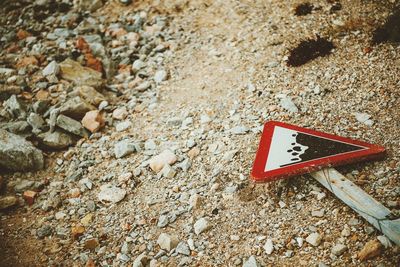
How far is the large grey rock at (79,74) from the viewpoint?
17.8ft

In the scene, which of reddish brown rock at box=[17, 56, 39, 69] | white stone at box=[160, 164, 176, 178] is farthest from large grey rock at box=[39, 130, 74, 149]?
reddish brown rock at box=[17, 56, 39, 69]

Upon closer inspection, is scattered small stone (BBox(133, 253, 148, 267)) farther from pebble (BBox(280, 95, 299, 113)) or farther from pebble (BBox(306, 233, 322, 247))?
pebble (BBox(280, 95, 299, 113))

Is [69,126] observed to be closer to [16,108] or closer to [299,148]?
[16,108]

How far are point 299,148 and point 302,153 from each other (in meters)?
0.08

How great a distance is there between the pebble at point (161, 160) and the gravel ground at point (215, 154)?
13mm

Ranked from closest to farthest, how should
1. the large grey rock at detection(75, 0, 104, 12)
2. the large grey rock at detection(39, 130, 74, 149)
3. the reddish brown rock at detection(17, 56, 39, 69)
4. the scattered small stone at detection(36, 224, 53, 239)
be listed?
the scattered small stone at detection(36, 224, 53, 239) < the large grey rock at detection(39, 130, 74, 149) < the reddish brown rock at detection(17, 56, 39, 69) < the large grey rock at detection(75, 0, 104, 12)

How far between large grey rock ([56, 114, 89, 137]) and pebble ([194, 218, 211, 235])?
2442 mm

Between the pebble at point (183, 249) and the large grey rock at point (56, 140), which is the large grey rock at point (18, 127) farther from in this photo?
the pebble at point (183, 249)

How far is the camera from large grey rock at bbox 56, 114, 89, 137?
4.70 metres

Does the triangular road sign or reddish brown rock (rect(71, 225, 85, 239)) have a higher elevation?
the triangular road sign

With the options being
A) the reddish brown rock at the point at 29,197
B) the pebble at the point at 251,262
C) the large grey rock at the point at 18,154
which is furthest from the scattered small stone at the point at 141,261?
the large grey rock at the point at 18,154

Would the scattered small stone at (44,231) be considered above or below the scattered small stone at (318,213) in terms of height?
below

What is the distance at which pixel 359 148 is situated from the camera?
10.2 ft

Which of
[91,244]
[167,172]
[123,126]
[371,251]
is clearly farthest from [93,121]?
[371,251]
